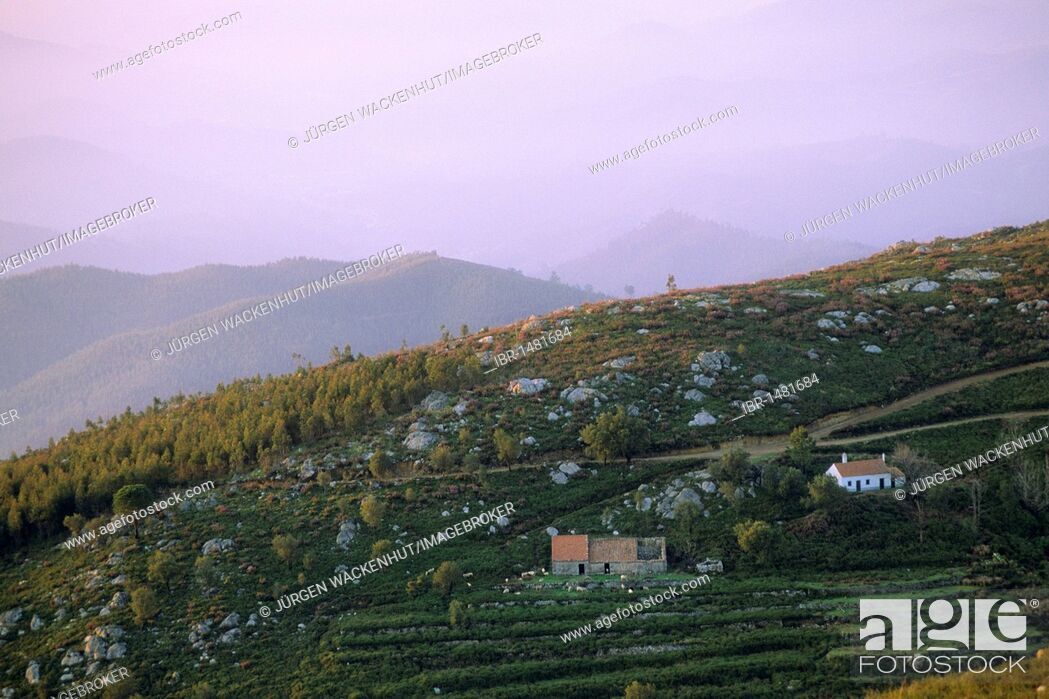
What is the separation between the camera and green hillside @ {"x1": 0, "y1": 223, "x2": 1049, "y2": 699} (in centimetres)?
4328

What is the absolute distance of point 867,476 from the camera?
52844 millimetres

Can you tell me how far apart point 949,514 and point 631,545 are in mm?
20092

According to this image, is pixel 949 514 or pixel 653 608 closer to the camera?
pixel 653 608

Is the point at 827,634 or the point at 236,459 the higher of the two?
the point at 236,459

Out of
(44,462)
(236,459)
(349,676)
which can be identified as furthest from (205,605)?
(44,462)

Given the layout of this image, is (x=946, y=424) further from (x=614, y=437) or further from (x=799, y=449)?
(x=614, y=437)

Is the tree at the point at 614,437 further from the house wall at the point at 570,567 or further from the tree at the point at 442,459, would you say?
the house wall at the point at 570,567

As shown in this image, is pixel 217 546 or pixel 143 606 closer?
pixel 143 606

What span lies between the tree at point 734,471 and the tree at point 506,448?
48.1ft

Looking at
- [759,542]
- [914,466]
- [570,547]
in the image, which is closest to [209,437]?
[570,547]

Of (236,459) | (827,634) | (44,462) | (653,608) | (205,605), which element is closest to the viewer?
(827,634)

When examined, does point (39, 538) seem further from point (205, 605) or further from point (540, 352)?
point (540, 352)

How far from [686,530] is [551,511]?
378 inches

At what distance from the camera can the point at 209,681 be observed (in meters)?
43.6
